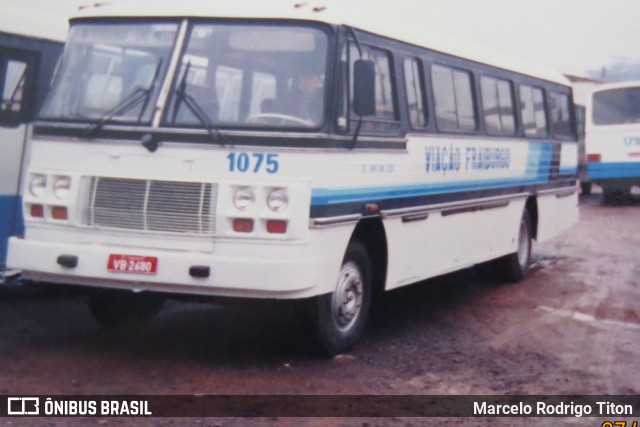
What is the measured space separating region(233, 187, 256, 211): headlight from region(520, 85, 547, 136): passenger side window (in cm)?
611

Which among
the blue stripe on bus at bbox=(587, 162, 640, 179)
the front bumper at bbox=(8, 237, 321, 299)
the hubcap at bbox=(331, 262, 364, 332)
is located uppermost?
the blue stripe on bus at bbox=(587, 162, 640, 179)

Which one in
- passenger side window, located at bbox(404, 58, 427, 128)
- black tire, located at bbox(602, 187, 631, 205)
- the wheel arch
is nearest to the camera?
the wheel arch

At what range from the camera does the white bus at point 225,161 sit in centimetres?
711

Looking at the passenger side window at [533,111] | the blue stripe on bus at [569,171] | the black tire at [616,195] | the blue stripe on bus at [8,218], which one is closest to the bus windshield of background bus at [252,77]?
the blue stripe on bus at [8,218]

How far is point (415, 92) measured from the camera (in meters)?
9.15

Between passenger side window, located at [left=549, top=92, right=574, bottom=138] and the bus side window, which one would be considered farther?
passenger side window, located at [left=549, top=92, right=574, bottom=138]

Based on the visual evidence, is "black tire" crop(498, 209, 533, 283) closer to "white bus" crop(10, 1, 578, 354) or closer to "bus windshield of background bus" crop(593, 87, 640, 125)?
"white bus" crop(10, 1, 578, 354)

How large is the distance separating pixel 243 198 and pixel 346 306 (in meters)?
1.43

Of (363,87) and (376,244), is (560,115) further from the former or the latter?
(363,87)

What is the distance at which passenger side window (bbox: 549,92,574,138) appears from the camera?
1380cm

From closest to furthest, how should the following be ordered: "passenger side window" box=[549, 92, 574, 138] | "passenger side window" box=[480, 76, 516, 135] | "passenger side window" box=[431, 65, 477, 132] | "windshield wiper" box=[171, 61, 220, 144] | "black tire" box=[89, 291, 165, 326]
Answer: "windshield wiper" box=[171, 61, 220, 144] < "black tire" box=[89, 291, 165, 326] < "passenger side window" box=[431, 65, 477, 132] < "passenger side window" box=[480, 76, 516, 135] < "passenger side window" box=[549, 92, 574, 138]

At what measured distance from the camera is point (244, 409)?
646 centimetres

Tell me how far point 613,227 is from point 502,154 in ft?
28.0

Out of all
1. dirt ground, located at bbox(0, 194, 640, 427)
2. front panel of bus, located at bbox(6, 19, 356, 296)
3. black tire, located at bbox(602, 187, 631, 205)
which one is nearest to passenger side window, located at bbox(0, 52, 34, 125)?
dirt ground, located at bbox(0, 194, 640, 427)
